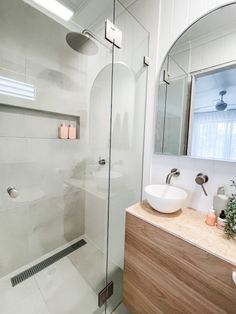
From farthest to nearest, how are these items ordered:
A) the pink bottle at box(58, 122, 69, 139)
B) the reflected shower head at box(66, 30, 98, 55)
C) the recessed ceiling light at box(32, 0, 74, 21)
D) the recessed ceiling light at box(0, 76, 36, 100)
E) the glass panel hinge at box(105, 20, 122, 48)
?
the pink bottle at box(58, 122, 69, 139)
the reflected shower head at box(66, 30, 98, 55)
the recessed ceiling light at box(32, 0, 74, 21)
the recessed ceiling light at box(0, 76, 36, 100)
the glass panel hinge at box(105, 20, 122, 48)

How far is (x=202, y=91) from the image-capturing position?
3.77 ft

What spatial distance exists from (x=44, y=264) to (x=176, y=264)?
1.44 m

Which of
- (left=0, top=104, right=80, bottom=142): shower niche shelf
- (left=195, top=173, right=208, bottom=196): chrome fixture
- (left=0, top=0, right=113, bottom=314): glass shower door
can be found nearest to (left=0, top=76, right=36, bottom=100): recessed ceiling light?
(left=0, top=0, right=113, bottom=314): glass shower door

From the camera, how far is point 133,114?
1566 mm

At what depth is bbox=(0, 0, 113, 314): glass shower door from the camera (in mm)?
1363

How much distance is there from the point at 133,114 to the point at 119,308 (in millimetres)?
1709

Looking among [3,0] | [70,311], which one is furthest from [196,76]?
[70,311]

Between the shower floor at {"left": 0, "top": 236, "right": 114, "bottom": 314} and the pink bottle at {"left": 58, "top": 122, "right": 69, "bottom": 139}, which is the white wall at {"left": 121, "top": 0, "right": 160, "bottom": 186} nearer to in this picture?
the pink bottle at {"left": 58, "top": 122, "right": 69, "bottom": 139}

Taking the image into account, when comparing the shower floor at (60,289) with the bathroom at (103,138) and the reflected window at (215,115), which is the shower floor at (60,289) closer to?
the bathroom at (103,138)

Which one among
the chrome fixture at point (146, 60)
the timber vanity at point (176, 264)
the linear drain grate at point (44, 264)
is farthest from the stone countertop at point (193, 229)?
the chrome fixture at point (146, 60)

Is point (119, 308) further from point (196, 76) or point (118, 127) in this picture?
point (196, 76)

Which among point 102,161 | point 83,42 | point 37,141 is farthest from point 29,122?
point 83,42

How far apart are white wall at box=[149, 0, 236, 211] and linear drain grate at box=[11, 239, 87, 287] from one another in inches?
49.5

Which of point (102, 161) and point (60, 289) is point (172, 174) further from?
point (60, 289)
